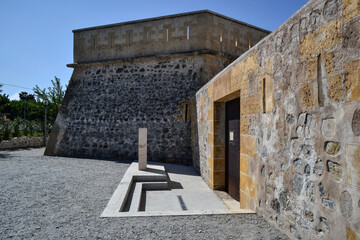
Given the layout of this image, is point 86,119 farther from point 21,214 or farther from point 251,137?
point 251,137

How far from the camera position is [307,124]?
2.07 meters

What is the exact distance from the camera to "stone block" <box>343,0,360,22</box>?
157 centimetres

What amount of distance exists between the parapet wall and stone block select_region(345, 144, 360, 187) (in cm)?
815

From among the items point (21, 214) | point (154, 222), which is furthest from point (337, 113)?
point (21, 214)

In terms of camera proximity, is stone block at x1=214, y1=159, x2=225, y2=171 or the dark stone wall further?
the dark stone wall

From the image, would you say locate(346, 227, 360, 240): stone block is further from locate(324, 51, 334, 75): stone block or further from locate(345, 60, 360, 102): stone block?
locate(324, 51, 334, 75): stone block

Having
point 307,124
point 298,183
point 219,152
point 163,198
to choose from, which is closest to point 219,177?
point 219,152

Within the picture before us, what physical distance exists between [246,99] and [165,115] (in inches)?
233

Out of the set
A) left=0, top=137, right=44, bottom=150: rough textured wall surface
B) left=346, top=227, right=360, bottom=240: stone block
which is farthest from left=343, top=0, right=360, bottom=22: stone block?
left=0, top=137, right=44, bottom=150: rough textured wall surface

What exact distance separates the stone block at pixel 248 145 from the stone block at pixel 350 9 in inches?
70.8

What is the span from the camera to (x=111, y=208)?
331 cm

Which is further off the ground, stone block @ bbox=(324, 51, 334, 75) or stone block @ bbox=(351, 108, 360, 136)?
stone block @ bbox=(324, 51, 334, 75)

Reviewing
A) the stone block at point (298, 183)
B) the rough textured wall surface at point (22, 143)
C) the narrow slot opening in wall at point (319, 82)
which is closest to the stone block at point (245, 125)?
the stone block at point (298, 183)

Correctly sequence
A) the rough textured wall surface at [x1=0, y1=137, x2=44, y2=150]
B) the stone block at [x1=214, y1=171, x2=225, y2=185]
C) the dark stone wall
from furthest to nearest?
the rough textured wall surface at [x1=0, y1=137, x2=44, y2=150] → the dark stone wall → the stone block at [x1=214, y1=171, x2=225, y2=185]
